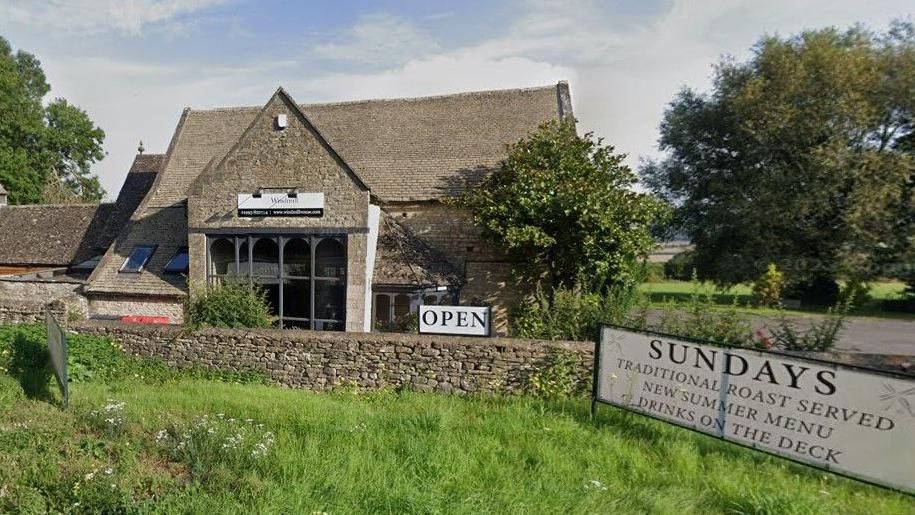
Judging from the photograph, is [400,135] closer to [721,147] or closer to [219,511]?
[219,511]

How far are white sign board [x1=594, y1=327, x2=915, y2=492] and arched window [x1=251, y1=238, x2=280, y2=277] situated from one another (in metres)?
11.5

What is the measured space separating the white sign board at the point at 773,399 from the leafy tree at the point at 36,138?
51.7m

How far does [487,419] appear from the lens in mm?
6629

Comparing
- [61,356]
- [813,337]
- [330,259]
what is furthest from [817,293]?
[61,356]

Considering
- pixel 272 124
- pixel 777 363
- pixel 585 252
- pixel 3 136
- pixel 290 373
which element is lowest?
pixel 290 373

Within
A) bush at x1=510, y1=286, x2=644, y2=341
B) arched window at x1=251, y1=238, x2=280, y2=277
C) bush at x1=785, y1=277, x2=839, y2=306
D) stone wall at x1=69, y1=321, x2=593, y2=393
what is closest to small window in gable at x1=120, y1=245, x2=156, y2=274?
arched window at x1=251, y1=238, x2=280, y2=277

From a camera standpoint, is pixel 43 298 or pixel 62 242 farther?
pixel 62 242

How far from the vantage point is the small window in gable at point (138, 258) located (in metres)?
16.1

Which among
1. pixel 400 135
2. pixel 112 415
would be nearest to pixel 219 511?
pixel 112 415

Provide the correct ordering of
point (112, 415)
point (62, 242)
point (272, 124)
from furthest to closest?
point (62, 242) → point (272, 124) → point (112, 415)

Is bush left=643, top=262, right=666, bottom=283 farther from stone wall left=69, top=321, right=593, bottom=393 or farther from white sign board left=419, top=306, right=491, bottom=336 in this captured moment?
stone wall left=69, top=321, right=593, bottom=393

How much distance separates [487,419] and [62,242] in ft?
88.2

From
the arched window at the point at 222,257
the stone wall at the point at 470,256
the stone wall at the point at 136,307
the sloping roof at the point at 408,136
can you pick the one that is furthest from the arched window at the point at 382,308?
the stone wall at the point at 136,307

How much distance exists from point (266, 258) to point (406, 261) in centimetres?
468
